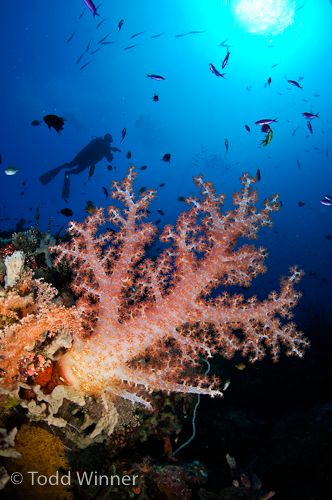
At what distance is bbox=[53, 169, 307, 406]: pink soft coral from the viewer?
3.39m

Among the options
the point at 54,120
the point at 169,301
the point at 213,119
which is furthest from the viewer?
the point at 213,119

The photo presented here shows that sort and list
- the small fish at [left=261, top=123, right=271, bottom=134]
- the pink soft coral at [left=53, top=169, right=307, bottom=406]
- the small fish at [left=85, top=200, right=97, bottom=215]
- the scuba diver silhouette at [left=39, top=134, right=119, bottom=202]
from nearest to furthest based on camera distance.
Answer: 1. the pink soft coral at [left=53, top=169, right=307, bottom=406]
2. the small fish at [left=85, top=200, right=97, bottom=215]
3. the small fish at [left=261, top=123, right=271, bottom=134]
4. the scuba diver silhouette at [left=39, top=134, right=119, bottom=202]

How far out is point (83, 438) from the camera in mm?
3332

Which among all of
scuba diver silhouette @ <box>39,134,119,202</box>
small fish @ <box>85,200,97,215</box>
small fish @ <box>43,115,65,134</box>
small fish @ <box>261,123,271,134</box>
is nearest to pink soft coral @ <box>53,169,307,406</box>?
small fish @ <box>85,200,97,215</box>

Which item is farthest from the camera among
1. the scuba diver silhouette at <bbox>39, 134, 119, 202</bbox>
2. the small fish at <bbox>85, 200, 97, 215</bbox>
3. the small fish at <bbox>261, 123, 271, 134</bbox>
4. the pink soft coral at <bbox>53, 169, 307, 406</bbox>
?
the scuba diver silhouette at <bbox>39, 134, 119, 202</bbox>

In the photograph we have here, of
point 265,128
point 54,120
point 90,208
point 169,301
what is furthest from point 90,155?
point 169,301

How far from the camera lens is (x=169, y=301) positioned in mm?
3449

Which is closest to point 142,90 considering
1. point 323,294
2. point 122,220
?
point 323,294

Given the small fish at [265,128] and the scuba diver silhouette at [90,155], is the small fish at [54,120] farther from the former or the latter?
the scuba diver silhouette at [90,155]

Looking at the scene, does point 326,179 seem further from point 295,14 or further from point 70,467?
point 70,467

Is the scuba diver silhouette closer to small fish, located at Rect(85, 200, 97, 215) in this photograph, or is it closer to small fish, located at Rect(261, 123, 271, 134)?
small fish, located at Rect(261, 123, 271, 134)

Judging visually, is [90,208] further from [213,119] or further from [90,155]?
[213,119]

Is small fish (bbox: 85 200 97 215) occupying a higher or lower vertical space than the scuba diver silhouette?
lower

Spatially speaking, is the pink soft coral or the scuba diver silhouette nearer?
the pink soft coral
